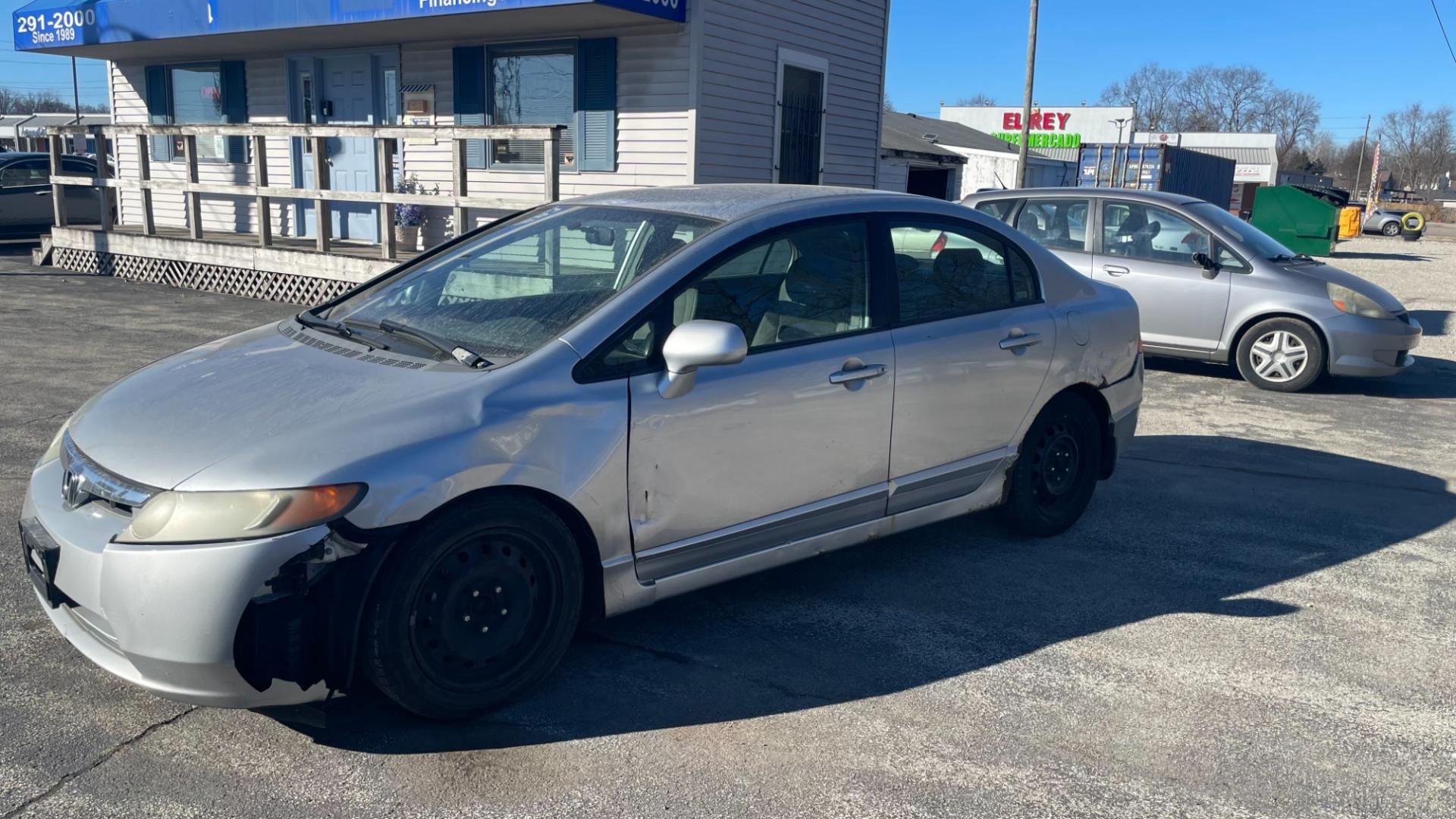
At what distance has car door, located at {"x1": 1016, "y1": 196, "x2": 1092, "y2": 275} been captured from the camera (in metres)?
9.77

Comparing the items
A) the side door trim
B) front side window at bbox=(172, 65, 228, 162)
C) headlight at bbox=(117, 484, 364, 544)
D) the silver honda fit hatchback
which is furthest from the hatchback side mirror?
front side window at bbox=(172, 65, 228, 162)

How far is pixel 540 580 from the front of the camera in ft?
11.0

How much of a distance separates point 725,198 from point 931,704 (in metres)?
2.04

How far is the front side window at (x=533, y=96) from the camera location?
1316 centimetres

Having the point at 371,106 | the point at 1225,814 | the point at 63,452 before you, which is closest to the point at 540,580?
the point at 63,452

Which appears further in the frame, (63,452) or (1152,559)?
(1152,559)

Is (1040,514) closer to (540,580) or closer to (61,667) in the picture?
(540,580)

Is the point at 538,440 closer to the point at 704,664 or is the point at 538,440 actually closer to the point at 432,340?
the point at 432,340

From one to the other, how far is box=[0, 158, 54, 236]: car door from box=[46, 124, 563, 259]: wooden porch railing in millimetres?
4135

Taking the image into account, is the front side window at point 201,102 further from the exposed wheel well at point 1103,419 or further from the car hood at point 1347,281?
the exposed wheel well at point 1103,419

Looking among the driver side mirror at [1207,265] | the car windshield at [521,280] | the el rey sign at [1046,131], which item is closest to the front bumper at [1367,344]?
the driver side mirror at [1207,265]

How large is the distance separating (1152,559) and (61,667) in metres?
4.32

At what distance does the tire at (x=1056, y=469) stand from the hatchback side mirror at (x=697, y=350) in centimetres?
197

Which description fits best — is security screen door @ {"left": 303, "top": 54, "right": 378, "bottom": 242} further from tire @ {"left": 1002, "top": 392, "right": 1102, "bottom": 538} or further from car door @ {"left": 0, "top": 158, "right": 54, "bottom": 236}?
tire @ {"left": 1002, "top": 392, "right": 1102, "bottom": 538}
